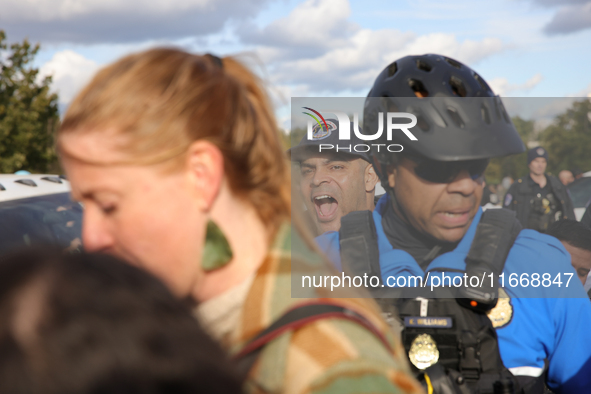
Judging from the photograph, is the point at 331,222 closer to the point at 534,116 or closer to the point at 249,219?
the point at 534,116

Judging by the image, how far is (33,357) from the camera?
25.7 inches

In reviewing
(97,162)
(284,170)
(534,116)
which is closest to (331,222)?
(534,116)

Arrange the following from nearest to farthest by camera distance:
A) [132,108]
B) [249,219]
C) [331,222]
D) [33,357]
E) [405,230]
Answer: [33,357], [132,108], [249,219], [405,230], [331,222]

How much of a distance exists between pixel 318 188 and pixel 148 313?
2.30 metres

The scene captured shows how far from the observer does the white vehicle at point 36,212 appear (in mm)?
3407

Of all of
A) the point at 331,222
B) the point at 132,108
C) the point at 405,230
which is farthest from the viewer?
the point at 331,222

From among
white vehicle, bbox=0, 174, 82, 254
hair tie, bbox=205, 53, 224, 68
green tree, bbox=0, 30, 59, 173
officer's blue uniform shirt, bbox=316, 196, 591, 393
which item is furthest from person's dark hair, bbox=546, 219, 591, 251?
green tree, bbox=0, 30, 59, 173

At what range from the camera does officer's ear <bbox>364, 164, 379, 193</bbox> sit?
116 inches

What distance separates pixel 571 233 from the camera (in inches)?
110

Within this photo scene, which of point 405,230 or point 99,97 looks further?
point 405,230

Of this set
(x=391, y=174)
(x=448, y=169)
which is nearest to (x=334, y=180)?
(x=391, y=174)

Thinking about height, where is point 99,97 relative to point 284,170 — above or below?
above

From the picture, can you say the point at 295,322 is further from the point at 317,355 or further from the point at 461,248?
the point at 461,248

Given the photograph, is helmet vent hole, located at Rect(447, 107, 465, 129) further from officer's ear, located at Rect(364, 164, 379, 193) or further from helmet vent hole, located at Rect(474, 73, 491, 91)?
officer's ear, located at Rect(364, 164, 379, 193)
